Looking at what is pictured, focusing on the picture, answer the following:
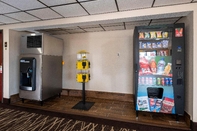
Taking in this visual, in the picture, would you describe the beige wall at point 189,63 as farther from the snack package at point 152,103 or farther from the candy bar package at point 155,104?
the snack package at point 152,103

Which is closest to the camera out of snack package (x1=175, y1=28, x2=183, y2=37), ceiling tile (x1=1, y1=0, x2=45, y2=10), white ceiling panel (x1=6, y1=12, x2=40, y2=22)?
ceiling tile (x1=1, y1=0, x2=45, y2=10)

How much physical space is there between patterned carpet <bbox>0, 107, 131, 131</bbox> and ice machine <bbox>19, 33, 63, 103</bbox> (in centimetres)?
66

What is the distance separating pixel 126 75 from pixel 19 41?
3.74 meters

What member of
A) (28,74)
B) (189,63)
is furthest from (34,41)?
(189,63)

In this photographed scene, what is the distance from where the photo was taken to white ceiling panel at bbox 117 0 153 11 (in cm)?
206

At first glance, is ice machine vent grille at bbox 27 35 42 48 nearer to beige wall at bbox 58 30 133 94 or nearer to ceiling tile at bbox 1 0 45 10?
ceiling tile at bbox 1 0 45 10

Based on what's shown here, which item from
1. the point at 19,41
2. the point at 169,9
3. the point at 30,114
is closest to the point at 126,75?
the point at 169,9

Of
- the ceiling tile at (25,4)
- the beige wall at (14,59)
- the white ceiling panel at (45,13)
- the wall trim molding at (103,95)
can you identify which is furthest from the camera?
the wall trim molding at (103,95)

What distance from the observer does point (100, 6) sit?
88.3 inches

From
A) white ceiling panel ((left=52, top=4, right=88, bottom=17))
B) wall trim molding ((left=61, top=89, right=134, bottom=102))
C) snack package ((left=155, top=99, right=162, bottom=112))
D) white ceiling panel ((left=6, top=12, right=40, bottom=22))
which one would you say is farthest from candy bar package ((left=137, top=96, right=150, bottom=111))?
white ceiling panel ((left=6, top=12, right=40, bottom=22))

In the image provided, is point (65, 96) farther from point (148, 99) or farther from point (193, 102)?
point (193, 102)

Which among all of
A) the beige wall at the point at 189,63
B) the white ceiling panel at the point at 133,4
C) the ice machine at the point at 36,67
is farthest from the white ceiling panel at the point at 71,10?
the beige wall at the point at 189,63

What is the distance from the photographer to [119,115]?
2.75 meters

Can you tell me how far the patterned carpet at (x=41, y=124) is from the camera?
7.22 feet
